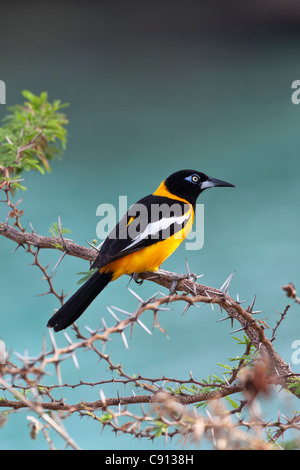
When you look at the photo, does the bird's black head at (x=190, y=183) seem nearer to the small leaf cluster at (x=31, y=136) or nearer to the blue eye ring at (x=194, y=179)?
the blue eye ring at (x=194, y=179)

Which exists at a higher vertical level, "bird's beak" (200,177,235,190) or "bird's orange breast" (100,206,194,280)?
"bird's beak" (200,177,235,190)

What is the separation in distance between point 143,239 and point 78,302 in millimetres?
454

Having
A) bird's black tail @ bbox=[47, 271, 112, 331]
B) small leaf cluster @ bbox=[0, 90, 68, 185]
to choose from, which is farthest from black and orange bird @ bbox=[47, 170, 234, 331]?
small leaf cluster @ bbox=[0, 90, 68, 185]

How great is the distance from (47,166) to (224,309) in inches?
35.4

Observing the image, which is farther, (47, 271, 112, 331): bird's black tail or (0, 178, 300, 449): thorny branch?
(47, 271, 112, 331): bird's black tail

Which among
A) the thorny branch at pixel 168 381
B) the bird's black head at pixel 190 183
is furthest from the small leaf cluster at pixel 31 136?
the bird's black head at pixel 190 183

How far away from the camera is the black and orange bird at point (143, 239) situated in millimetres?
2275

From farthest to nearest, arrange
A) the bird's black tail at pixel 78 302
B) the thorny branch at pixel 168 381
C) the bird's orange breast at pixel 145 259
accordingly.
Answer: the bird's orange breast at pixel 145 259, the bird's black tail at pixel 78 302, the thorny branch at pixel 168 381

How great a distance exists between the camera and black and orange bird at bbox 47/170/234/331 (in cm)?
228

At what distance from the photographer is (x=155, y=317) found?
1.42 meters

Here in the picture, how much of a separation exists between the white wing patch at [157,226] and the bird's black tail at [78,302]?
193mm

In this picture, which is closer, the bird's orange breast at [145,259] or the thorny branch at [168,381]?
the thorny branch at [168,381]

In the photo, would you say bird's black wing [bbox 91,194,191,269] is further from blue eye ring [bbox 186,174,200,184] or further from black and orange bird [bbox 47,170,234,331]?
blue eye ring [bbox 186,174,200,184]
